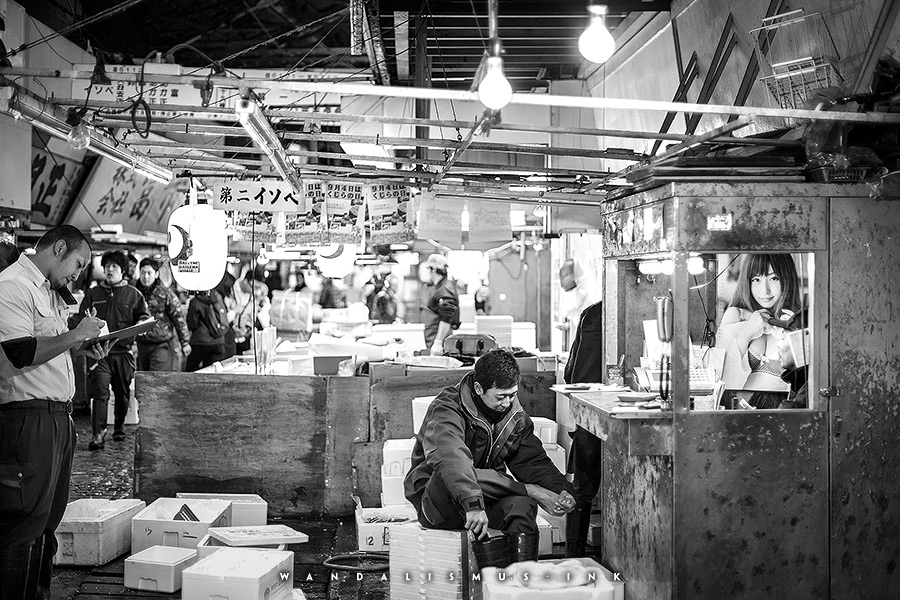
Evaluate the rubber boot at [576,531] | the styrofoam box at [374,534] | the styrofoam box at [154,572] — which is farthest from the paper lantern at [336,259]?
the styrofoam box at [154,572]

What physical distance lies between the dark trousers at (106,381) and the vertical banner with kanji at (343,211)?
3575 millimetres

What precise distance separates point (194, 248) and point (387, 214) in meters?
3.14

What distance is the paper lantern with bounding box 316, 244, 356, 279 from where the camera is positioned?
45.4 feet

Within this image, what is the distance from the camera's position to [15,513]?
218 inches

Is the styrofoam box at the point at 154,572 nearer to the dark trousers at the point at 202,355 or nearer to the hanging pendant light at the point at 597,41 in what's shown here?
the hanging pendant light at the point at 597,41

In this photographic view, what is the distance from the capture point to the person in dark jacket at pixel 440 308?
584 inches

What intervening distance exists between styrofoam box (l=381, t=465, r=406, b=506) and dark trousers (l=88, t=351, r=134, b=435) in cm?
589

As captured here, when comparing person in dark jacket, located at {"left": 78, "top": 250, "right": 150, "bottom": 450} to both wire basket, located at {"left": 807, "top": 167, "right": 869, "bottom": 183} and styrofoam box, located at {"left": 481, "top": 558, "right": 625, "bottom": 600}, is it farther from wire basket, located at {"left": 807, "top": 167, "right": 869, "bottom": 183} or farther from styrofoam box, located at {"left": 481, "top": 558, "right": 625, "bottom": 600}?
Result: wire basket, located at {"left": 807, "top": 167, "right": 869, "bottom": 183}

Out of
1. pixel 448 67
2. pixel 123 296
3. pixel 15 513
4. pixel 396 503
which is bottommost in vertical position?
pixel 396 503

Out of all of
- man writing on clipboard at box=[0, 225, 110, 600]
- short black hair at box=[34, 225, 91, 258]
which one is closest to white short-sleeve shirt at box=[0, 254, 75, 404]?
man writing on clipboard at box=[0, 225, 110, 600]

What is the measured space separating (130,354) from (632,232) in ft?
28.9

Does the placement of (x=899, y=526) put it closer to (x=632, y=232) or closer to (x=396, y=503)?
(x=632, y=232)

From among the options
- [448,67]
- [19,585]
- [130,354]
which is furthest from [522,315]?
[19,585]

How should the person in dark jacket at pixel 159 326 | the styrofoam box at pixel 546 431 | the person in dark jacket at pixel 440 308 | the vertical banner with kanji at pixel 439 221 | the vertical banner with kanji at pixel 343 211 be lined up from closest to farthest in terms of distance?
the styrofoam box at pixel 546 431 < the vertical banner with kanji at pixel 343 211 < the vertical banner with kanji at pixel 439 221 < the person in dark jacket at pixel 159 326 < the person in dark jacket at pixel 440 308
